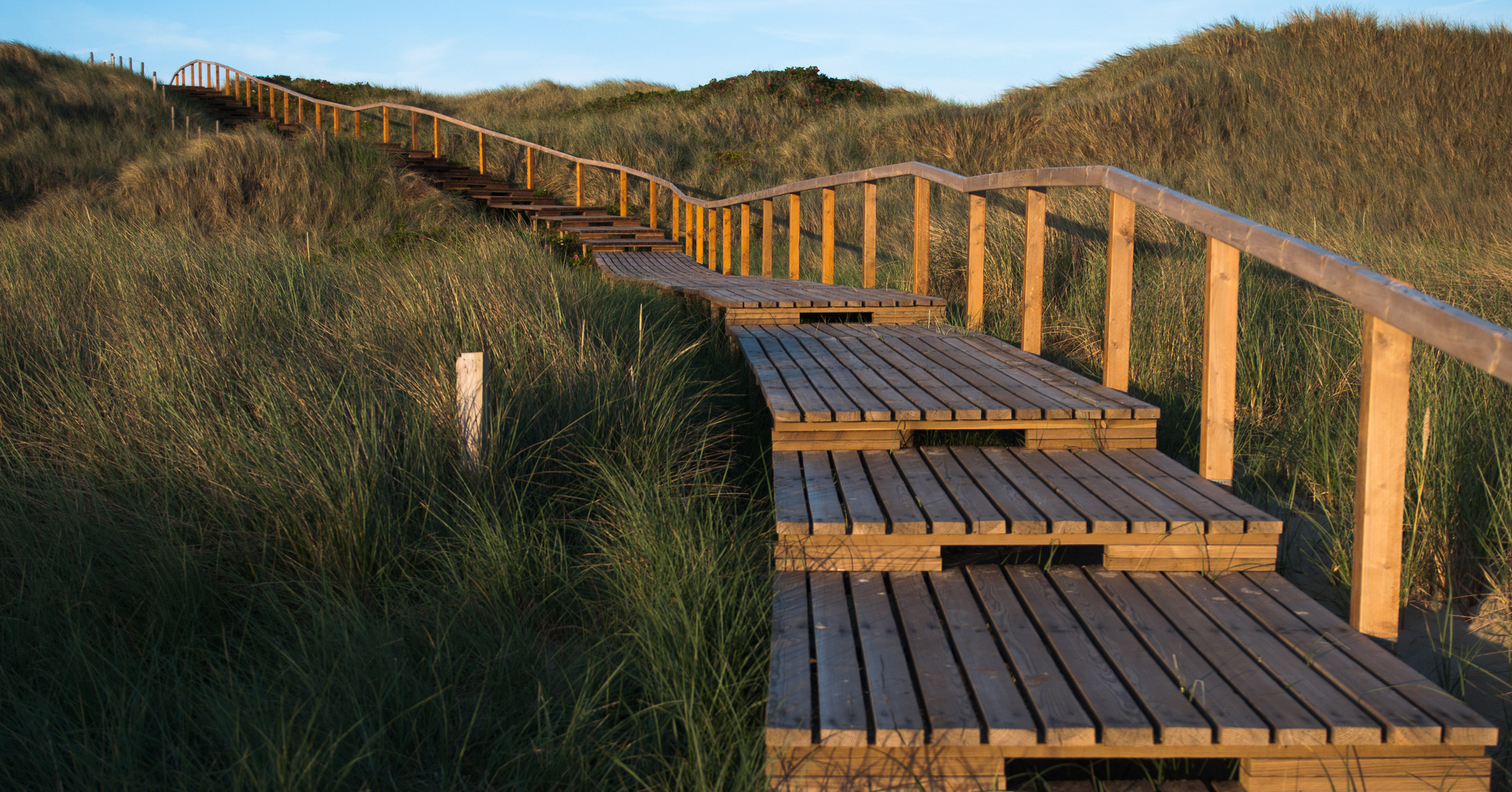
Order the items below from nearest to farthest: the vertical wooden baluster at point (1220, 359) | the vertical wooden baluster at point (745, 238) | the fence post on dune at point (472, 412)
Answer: the vertical wooden baluster at point (1220, 359) → the fence post on dune at point (472, 412) → the vertical wooden baluster at point (745, 238)

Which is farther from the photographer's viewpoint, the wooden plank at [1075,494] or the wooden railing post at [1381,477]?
the wooden plank at [1075,494]

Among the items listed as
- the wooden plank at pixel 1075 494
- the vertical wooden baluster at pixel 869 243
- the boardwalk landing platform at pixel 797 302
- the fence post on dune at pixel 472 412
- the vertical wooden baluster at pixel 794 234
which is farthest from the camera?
the vertical wooden baluster at pixel 794 234

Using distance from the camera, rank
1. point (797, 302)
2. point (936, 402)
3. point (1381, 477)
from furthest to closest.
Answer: point (797, 302) → point (936, 402) → point (1381, 477)

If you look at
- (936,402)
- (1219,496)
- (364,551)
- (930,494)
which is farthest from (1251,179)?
(364,551)

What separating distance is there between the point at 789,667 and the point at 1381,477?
1502 mm

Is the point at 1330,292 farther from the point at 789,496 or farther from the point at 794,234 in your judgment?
the point at 794,234

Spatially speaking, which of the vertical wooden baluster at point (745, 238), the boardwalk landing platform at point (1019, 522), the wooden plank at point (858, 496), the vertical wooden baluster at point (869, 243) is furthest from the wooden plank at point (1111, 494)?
the vertical wooden baluster at point (745, 238)

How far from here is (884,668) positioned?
207 centimetres

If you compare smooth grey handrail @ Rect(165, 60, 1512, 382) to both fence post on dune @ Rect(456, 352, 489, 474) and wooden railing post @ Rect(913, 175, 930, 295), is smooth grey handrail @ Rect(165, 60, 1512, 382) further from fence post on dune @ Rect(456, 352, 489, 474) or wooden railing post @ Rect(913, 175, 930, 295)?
fence post on dune @ Rect(456, 352, 489, 474)

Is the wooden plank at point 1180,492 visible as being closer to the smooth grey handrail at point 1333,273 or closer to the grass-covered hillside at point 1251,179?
the grass-covered hillside at point 1251,179

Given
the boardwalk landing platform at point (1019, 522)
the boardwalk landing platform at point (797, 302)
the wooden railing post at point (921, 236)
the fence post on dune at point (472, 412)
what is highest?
the wooden railing post at point (921, 236)

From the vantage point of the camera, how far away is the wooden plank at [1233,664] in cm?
181

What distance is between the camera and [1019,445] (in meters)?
3.57

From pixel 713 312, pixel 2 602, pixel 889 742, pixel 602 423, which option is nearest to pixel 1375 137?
pixel 713 312
